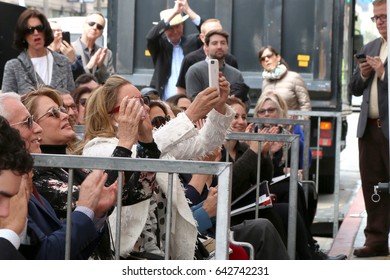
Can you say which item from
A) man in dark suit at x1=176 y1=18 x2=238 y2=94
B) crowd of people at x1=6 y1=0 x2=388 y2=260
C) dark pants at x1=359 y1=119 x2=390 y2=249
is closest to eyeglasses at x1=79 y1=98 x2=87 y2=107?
crowd of people at x1=6 y1=0 x2=388 y2=260

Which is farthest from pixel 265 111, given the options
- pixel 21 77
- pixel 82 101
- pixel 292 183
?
pixel 292 183

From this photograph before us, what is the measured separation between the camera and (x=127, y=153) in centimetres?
514

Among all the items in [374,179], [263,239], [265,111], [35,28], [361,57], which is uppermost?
[35,28]

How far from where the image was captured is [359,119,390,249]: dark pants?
33.6 feet

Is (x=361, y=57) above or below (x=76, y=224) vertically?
above

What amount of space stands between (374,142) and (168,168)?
6.06 metres

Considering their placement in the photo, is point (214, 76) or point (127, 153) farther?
point (214, 76)

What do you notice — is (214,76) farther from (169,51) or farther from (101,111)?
(169,51)
